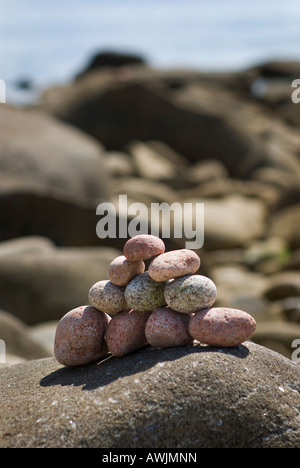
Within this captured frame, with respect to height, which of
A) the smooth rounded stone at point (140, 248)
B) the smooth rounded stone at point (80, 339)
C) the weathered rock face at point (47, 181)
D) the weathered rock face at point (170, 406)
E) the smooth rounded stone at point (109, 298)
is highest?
the weathered rock face at point (47, 181)

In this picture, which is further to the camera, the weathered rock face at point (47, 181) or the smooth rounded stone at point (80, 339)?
the weathered rock face at point (47, 181)

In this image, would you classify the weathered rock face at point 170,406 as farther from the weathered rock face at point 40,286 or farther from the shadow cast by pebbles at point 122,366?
the weathered rock face at point 40,286

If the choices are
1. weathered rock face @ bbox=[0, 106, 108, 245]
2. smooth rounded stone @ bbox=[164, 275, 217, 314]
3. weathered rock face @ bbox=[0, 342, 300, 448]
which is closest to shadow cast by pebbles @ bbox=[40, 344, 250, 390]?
weathered rock face @ bbox=[0, 342, 300, 448]

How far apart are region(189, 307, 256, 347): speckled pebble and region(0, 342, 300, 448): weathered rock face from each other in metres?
0.04

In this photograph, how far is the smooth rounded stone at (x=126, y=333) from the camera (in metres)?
3.31

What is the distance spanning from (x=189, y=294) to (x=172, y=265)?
14 cm

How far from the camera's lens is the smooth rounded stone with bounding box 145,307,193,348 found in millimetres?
3254

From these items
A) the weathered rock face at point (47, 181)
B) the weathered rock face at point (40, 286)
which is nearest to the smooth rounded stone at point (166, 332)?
the weathered rock face at point (40, 286)

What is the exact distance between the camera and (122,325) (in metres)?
3.36

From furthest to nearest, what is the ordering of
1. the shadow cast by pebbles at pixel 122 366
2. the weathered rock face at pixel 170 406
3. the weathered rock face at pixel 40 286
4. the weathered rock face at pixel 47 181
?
1. the weathered rock face at pixel 47 181
2. the weathered rock face at pixel 40 286
3. the shadow cast by pebbles at pixel 122 366
4. the weathered rock face at pixel 170 406

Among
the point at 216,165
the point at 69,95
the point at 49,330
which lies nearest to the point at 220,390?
the point at 49,330

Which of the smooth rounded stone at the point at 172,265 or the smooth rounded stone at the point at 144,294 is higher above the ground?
the smooth rounded stone at the point at 172,265

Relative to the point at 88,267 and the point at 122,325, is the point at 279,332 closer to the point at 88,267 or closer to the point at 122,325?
the point at 88,267

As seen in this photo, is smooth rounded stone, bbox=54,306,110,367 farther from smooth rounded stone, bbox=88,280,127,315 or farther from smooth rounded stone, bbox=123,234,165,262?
smooth rounded stone, bbox=123,234,165,262
